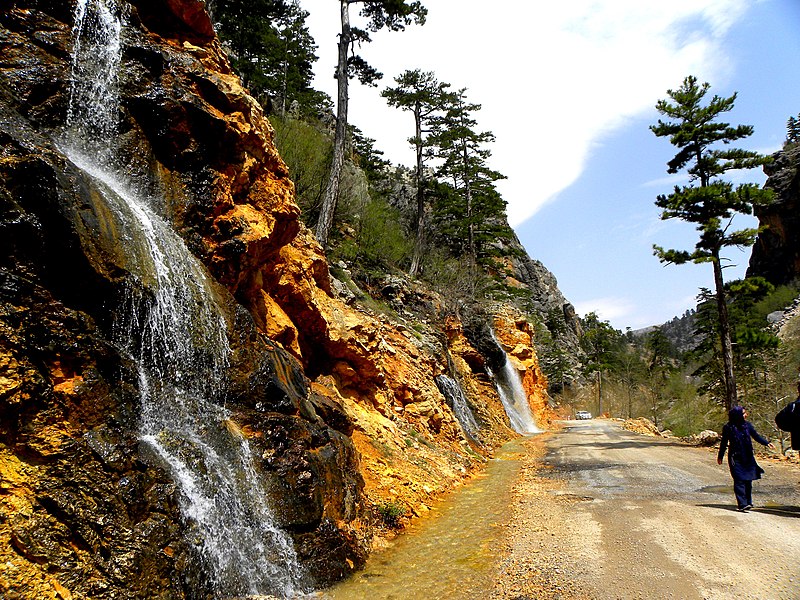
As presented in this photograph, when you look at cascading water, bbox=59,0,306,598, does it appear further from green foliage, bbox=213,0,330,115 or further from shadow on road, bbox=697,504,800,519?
green foliage, bbox=213,0,330,115

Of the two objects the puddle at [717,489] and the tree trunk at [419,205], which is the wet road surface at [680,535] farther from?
the tree trunk at [419,205]

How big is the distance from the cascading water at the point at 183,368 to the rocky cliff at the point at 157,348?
0.05 m

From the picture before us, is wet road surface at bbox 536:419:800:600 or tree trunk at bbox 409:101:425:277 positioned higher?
tree trunk at bbox 409:101:425:277

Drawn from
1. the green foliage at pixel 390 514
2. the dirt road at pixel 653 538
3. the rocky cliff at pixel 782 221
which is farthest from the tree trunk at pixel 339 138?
the rocky cliff at pixel 782 221

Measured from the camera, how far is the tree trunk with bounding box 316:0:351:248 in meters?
15.8

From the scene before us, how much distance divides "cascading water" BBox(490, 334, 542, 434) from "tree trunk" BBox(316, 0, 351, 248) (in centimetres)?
1666

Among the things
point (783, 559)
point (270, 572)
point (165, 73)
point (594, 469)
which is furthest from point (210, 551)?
point (594, 469)

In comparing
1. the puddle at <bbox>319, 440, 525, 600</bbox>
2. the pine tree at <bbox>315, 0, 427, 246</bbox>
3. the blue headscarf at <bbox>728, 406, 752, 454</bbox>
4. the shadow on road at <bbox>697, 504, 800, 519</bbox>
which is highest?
the pine tree at <bbox>315, 0, 427, 246</bbox>

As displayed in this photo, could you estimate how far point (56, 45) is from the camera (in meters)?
→ 7.49

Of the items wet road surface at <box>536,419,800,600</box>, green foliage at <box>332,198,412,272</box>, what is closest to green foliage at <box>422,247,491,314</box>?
green foliage at <box>332,198,412,272</box>

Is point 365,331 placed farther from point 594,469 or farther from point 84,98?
point 84,98

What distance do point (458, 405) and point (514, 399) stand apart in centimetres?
1490

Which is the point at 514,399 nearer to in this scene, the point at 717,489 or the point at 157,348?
the point at 717,489

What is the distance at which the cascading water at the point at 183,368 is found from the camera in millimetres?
5000
